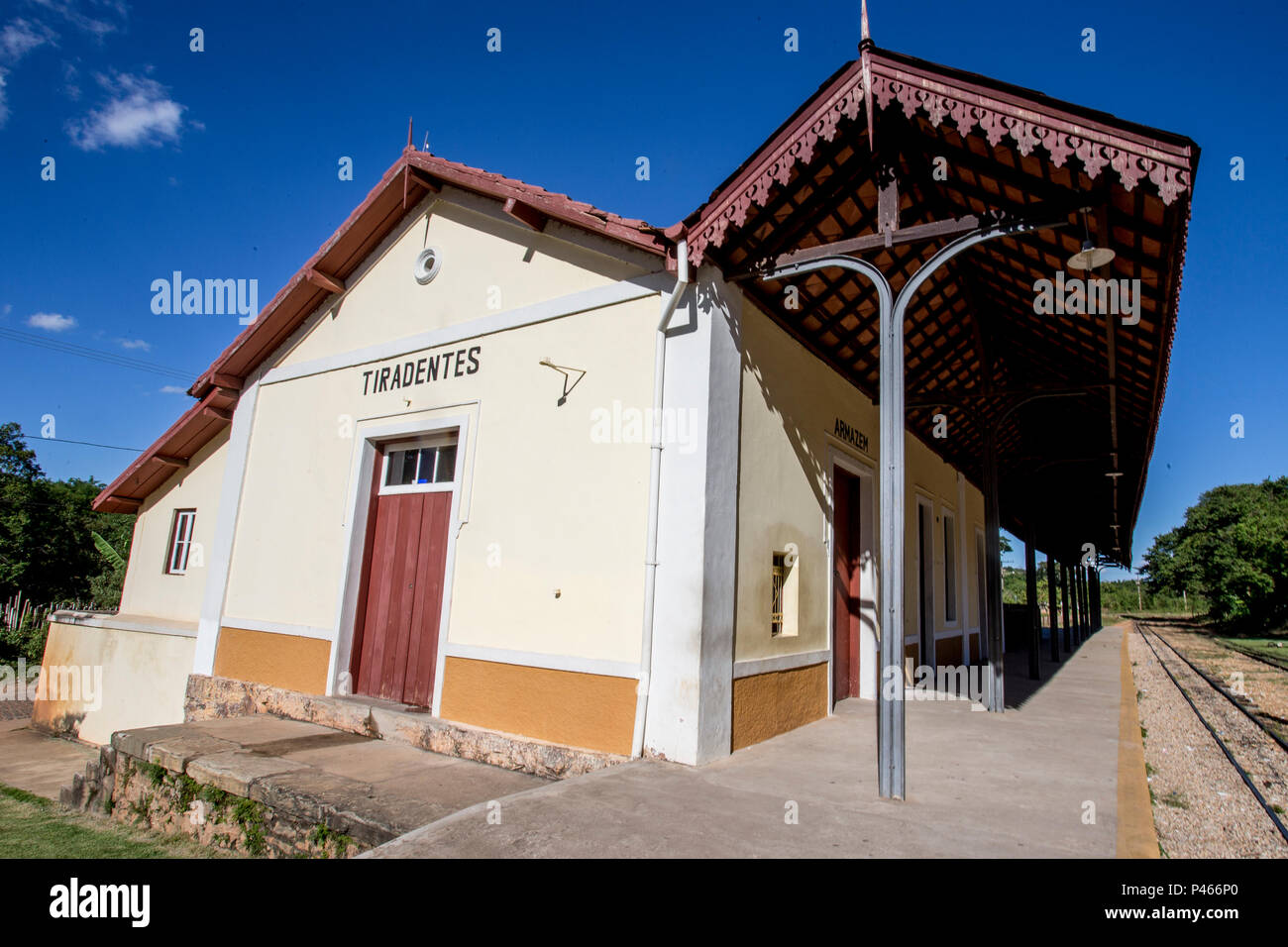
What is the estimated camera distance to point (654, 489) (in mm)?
5453

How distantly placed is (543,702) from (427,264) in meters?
5.11

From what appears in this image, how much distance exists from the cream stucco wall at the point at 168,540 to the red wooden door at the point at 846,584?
30.4 feet

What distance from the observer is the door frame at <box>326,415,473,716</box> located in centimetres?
680

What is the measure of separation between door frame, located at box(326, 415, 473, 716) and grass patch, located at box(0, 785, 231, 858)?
2005mm

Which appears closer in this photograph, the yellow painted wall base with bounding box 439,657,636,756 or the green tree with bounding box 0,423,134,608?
the yellow painted wall base with bounding box 439,657,636,756

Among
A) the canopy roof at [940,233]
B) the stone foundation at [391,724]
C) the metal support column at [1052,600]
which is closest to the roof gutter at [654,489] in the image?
the canopy roof at [940,233]

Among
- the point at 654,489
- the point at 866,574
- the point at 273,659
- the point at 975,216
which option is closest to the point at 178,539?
the point at 273,659

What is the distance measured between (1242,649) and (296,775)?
35.2m

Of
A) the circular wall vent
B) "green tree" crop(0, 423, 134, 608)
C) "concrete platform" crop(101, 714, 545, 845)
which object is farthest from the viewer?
"green tree" crop(0, 423, 134, 608)

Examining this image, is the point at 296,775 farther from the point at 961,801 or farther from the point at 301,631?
the point at 961,801

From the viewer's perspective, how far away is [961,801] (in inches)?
166

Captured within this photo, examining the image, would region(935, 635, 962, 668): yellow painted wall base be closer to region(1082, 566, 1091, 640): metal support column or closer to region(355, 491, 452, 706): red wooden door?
region(355, 491, 452, 706): red wooden door

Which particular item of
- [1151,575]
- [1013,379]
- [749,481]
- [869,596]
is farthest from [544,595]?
[1151,575]

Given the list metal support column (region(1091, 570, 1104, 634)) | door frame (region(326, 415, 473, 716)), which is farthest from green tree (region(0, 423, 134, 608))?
metal support column (region(1091, 570, 1104, 634))
